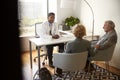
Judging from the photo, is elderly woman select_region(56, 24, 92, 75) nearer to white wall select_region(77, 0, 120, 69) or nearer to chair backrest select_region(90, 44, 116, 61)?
chair backrest select_region(90, 44, 116, 61)

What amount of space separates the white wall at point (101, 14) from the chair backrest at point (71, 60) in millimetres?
1144

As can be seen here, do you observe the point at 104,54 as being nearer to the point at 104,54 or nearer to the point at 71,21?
the point at 104,54

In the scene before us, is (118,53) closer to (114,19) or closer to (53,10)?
(114,19)

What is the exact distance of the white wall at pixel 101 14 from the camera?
9.78 ft

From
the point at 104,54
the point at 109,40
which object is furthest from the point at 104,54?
the point at 109,40

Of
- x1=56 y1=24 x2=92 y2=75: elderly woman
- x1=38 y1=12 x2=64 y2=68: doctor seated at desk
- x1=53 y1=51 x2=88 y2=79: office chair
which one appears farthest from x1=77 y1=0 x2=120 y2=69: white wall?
x1=53 y1=51 x2=88 y2=79: office chair

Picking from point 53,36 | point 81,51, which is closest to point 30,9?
point 53,36

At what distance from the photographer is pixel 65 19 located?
13.1 feet

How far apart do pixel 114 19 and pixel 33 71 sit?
1.66m

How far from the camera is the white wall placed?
298 cm

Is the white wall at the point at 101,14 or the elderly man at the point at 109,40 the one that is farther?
the white wall at the point at 101,14

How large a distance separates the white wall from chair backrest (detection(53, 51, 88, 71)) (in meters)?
1.14

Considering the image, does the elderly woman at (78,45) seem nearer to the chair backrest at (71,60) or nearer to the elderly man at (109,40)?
the chair backrest at (71,60)

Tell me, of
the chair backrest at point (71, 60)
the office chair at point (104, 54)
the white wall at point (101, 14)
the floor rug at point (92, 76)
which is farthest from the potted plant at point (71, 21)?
the chair backrest at point (71, 60)
